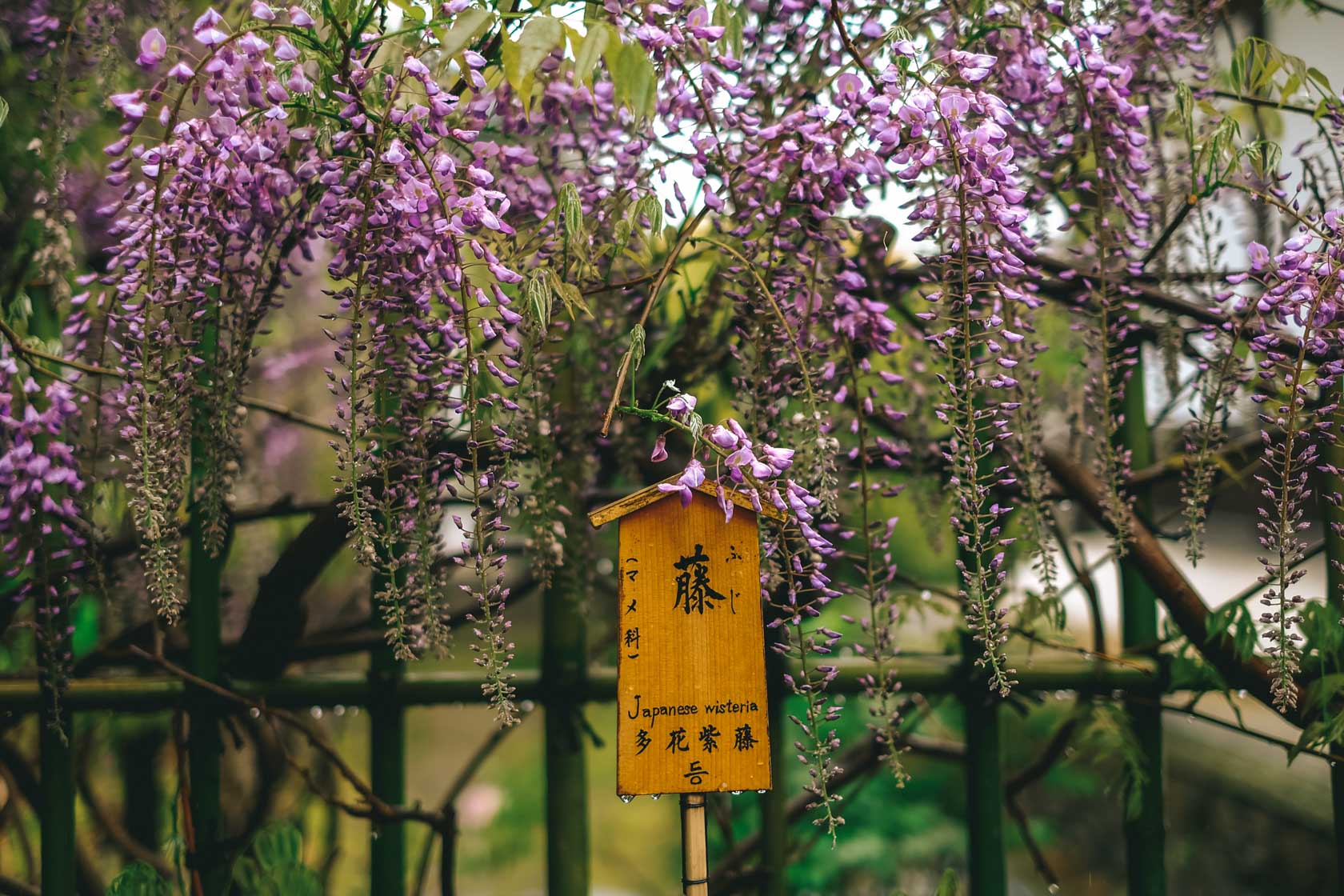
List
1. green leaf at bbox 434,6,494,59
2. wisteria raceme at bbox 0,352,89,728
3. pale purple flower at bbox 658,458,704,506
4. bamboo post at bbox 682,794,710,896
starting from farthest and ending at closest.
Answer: wisteria raceme at bbox 0,352,89,728
bamboo post at bbox 682,794,710,896
pale purple flower at bbox 658,458,704,506
green leaf at bbox 434,6,494,59

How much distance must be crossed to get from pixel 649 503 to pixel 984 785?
0.82 meters

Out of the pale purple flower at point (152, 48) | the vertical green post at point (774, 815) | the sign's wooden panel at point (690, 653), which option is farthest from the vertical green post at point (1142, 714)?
the pale purple flower at point (152, 48)

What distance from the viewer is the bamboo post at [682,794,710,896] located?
1.08 meters

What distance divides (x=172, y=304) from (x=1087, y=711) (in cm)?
141

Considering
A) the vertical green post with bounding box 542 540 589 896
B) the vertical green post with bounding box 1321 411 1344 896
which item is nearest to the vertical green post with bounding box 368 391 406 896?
the vertical green post with bounding box 542 540 589 896

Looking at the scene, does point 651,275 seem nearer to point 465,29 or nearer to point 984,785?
point 465,29

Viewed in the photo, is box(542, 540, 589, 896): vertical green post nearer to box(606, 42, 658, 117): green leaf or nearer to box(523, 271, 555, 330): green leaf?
box(523, 271, 555, 330): green leaf

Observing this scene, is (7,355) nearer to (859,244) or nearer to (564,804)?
(564,804)

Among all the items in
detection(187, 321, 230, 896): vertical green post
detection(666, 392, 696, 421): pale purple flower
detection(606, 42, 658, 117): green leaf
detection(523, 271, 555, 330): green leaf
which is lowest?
detection(187, 321, 230, 896): vertical green post

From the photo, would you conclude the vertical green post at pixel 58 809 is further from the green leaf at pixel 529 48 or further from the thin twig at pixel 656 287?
the green leaf at pixel 529 48

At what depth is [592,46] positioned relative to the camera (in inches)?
35.8

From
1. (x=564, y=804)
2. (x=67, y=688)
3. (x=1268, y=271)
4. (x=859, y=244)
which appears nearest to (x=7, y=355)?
(x=67, y=688)

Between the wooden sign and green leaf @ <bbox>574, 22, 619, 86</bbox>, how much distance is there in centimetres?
43

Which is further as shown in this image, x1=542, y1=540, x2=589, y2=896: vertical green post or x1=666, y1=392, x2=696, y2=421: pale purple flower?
x1=542, y1=540, x2=589, y2=896: vertical green post
